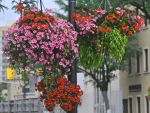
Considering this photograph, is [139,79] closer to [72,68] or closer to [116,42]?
[116,42]

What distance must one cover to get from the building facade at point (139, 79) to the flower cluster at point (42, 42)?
39.4m

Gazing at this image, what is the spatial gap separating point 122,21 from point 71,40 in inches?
46.1

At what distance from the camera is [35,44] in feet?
40.1

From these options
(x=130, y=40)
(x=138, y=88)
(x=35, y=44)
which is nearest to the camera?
(x=35, y=44)

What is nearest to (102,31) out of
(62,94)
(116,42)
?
(116,42)

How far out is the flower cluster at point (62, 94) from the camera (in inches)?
492

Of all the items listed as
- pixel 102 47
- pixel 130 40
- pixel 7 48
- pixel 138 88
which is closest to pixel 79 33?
pixel 102 47

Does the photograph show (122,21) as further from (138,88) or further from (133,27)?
(138,88)

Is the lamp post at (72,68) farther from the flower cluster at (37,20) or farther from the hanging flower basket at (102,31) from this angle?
the flower cluster at (37,20)

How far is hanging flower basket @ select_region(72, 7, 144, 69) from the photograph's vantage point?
12789 millimetres

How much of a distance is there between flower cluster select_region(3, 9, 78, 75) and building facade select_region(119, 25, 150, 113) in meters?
39.4

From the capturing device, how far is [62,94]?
12492mm

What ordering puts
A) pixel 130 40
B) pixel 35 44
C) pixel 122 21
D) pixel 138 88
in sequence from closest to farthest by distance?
pixel 35 44 → pixel 122 21 → pixel 130 40 → pixel 138 88

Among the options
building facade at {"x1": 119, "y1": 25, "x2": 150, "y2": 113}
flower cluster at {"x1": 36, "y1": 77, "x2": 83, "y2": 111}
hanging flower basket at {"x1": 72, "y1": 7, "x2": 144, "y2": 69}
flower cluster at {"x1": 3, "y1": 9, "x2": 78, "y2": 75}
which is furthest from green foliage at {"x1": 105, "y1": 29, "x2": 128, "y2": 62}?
building facade at {"x1": 119, "y1": 25, "x2": 150, "y2": 113}
